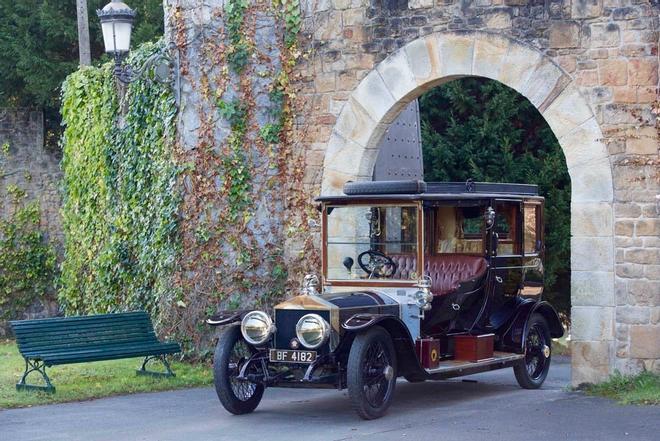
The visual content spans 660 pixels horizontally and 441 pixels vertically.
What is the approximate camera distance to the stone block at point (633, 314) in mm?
10461

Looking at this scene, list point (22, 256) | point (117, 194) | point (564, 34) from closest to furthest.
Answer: point (564, 34) < point (117, 194) < point (22, 256)

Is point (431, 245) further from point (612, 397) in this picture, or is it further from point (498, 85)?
point (498, 85)

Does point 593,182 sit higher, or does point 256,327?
point 593,182

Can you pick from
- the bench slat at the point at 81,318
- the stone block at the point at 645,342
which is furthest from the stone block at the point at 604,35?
the bench slat at the point at 81,318

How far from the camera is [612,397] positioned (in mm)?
10242

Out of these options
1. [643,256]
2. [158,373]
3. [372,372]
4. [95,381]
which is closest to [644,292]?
[643,256]

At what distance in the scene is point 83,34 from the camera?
18.8 meters

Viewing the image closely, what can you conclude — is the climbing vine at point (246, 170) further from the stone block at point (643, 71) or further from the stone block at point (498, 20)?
the stone block at point (643, 71)

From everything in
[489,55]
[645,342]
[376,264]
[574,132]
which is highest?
[489,55]

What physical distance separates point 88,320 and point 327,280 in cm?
239

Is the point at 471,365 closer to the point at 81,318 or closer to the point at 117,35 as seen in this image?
the point at 81,318

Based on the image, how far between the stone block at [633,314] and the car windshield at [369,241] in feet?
6.53

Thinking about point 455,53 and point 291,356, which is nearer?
point 291,356

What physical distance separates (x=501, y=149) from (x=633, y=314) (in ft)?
18.3
